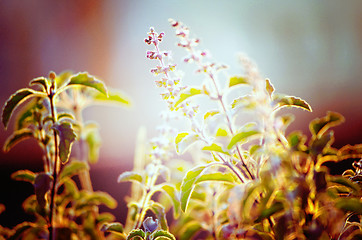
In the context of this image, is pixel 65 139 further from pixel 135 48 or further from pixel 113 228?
pixel 135 48

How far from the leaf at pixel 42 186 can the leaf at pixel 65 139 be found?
8 centimetres

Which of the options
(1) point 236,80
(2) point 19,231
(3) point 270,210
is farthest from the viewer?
(2) point 19,231

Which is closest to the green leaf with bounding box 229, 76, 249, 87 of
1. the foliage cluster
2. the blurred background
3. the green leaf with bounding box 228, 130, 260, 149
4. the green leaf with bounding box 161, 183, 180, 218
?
the foliage cluster

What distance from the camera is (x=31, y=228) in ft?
2.23

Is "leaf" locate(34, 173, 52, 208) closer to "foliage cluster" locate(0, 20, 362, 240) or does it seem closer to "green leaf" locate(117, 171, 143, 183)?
"foliage cluster" locate(0, 20, 362, 240)

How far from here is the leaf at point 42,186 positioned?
0.55 meters

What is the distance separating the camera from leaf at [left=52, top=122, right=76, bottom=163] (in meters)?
0.53

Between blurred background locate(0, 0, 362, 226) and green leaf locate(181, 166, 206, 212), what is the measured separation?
1.67 m

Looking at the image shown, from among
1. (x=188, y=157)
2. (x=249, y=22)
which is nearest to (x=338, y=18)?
(x=249, y=22)

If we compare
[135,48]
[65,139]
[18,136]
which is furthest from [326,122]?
[135,48]

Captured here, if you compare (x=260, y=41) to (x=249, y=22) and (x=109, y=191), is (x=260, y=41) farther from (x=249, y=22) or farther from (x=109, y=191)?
(x=109, y=191)

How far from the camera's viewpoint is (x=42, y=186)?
561mm

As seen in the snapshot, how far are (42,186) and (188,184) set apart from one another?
0.27m

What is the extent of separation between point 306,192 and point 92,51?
2.46 m
